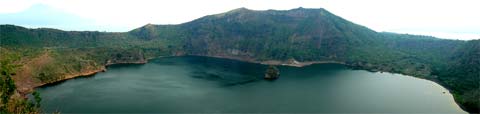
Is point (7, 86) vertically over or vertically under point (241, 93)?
over

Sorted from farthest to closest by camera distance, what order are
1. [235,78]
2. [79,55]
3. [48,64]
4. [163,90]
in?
[79,55] → [235,78] → [48,64] → [163,90]

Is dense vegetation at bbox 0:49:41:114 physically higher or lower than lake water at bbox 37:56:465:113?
higher

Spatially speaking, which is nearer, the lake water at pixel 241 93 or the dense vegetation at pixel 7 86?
the dense vegetation at pixel 7 86

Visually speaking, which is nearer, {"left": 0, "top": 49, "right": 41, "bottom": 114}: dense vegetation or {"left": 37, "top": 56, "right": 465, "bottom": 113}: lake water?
{"left": 0, "top": 49, "right": 41, "bottom": 114}: dense vegetation

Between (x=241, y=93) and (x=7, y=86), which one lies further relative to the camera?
(x=241, y=93)

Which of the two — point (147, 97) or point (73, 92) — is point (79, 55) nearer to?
point (73, 92)

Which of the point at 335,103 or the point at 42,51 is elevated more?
the point at 42,51

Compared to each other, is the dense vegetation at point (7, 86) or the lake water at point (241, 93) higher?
the dense vegetation at point (7, 86)

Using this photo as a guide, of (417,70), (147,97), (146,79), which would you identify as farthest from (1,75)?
(417,70)
